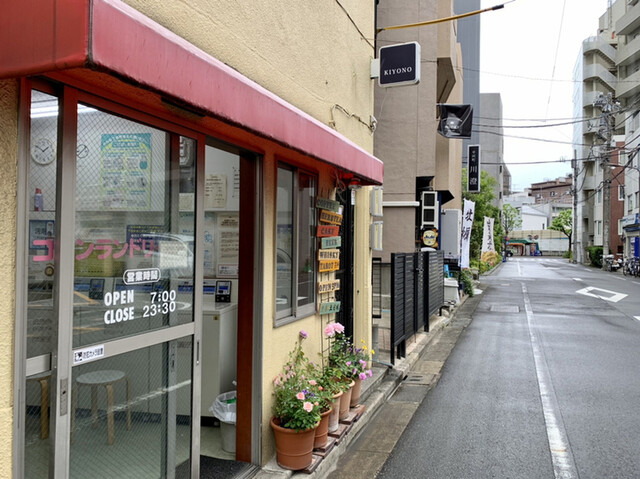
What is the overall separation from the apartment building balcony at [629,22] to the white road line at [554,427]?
162 feet

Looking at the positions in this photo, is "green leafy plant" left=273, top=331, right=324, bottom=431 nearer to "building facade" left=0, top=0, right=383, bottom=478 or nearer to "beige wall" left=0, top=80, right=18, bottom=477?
"building facade" left=0, top=0, right=383, bottom=478

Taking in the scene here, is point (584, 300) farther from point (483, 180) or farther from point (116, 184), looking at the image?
point (116, 184)

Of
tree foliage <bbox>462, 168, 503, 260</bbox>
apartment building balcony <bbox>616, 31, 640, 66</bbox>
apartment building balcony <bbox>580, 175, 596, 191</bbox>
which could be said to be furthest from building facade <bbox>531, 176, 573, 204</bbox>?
tree foliage <bbox>462, 168, 503, 260</bbox>

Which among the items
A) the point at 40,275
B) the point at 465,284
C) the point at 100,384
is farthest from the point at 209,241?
the point at 465,284

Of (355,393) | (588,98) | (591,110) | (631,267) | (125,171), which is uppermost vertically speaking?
(588,98)

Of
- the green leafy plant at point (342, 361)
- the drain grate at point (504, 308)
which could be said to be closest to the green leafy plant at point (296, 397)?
the green leafy plant at point (342, 361)

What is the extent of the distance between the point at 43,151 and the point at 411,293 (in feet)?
25.9

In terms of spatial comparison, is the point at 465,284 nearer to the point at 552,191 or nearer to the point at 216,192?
the point at 216,192

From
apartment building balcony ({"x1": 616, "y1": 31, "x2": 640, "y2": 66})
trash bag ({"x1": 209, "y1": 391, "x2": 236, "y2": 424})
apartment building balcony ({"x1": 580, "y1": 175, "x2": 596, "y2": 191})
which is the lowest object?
trash bag ({"x1": 209, "y1": 391, "x2": 236, "y2": 424})

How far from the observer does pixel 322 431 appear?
456 cm

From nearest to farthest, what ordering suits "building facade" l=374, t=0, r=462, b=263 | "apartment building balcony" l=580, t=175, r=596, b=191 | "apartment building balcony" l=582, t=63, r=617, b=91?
"building facade" l=374, t=0, r=462, b=263 → "apartment building balcony" l=582, t=63, r=617, b=91 → "apartment building balcony" l=580, t=175, r=596, b=191

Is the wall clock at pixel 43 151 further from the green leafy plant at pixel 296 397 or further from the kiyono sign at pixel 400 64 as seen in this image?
the kiyono sign at pixel 400 64

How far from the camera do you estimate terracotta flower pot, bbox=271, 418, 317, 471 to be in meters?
4.10

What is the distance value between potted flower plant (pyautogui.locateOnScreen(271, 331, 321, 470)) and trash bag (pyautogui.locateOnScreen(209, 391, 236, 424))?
1.29ft
